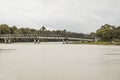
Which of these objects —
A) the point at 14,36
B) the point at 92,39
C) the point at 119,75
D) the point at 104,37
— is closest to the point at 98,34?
the point at 104,37

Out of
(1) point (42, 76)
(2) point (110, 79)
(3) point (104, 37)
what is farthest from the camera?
(3) point (104, 37)

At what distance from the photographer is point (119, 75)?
2627cm

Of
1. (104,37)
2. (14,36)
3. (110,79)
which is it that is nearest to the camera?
(110,79)

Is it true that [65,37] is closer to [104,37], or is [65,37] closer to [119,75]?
[104,37]

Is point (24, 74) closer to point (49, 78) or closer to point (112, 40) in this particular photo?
point (49, 78)

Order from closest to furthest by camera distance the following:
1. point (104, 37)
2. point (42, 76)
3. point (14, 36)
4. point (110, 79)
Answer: point (110, 79) < point (42, 76) < point (104, 37) < point (14, 36)

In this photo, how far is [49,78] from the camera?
24.5 meters

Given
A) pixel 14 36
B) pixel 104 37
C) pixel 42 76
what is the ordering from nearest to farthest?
pixel 42 76, pixel 104 37, pixel 14 36

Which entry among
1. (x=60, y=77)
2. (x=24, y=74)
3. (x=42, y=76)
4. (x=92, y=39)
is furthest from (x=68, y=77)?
(x=92, y=39)

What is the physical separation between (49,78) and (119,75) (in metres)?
6.38

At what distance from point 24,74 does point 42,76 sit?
213 cm

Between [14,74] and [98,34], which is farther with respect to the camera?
[98,34]

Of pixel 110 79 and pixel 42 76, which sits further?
pixel 42 76

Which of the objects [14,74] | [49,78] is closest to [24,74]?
[14,74]
